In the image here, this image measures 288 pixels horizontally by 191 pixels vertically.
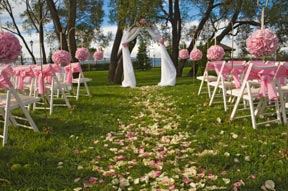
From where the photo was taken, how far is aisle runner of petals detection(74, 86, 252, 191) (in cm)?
286

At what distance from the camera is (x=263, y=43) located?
4328 millimetres

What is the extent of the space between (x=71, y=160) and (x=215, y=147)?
1.73 m

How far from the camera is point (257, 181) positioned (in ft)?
9.21

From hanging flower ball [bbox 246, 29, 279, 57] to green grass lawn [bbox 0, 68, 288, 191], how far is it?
1.12 metres

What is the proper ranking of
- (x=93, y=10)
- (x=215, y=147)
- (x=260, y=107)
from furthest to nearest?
(x=93, y=10), (x=260, y=107), (x=215, y=147)

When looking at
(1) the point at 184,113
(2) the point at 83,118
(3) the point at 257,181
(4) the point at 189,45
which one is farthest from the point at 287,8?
(3) the point at 257,181

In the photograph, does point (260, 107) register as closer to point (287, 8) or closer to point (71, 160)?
point (71, 160)

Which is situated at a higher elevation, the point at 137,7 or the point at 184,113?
the point at 137,7

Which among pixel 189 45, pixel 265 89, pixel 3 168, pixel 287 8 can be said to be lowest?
pixel 3 168

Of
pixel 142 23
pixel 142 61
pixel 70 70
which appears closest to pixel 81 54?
pixel 70 70

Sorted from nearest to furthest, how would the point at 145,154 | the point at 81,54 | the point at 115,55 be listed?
the point at 145,154 → the point at 81,54 → the point at 115,55

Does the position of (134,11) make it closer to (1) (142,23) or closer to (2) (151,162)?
(1) (142,23)

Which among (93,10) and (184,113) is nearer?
(184,113)

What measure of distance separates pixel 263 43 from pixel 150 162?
7.52 feet
